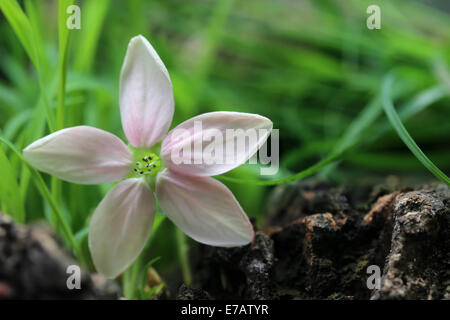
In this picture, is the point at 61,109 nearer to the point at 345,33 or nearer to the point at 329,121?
the point at 329,121

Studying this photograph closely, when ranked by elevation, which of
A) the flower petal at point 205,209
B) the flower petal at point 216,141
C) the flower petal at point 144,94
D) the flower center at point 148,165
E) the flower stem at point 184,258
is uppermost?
the flower petal at point 144,94

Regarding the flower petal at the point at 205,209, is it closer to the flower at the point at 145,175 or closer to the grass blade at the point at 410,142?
the flower at the point at 145,175

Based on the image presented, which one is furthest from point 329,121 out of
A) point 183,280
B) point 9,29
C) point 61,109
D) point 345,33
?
point 9,29

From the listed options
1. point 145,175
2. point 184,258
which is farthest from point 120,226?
point 184,258

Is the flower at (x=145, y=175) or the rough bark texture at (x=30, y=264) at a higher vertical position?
the flower at (x=145, y=175)

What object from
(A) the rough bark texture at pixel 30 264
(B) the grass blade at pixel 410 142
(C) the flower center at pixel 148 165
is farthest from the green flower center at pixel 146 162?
(B) the grass blade at pixel 410 142

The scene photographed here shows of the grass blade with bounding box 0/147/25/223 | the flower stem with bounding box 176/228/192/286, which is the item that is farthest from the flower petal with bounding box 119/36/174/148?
the flower stem with bounding box 176/228/192/286

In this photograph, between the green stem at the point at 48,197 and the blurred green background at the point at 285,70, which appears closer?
the green stem at the point at 48,197

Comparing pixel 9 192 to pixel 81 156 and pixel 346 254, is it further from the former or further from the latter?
pixel 346 254

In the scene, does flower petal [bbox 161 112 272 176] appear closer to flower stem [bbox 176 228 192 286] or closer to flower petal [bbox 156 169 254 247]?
flower petal [bbox 156 169 254 247]
